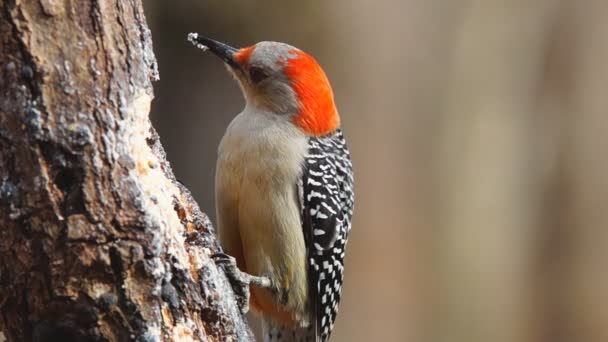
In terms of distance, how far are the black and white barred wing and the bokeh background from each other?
82.0 inches

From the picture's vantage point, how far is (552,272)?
8.56m

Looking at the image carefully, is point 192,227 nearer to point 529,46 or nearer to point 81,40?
point 81,40

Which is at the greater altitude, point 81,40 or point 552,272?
point 81,40

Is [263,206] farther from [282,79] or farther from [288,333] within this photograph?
[288,333]

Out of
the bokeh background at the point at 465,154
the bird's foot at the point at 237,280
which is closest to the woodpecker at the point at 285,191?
the bird's foot at the point at 237,280

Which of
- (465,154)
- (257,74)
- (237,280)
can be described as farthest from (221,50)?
(465,154)

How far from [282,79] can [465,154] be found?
3519mm

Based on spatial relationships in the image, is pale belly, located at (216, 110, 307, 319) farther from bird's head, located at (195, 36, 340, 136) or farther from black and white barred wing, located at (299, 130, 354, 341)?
bird's head, located at (195, 36, 340, 136)

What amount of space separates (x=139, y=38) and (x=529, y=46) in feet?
18.5

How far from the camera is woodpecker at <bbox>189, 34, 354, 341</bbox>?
4.47 metres

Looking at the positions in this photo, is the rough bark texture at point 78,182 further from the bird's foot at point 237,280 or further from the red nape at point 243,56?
the red nape at point 243,56

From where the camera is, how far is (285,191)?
450 cm

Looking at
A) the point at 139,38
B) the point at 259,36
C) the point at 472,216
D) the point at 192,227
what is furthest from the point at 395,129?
the point at 139,38

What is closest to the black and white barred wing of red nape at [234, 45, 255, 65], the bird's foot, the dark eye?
the dark eye
